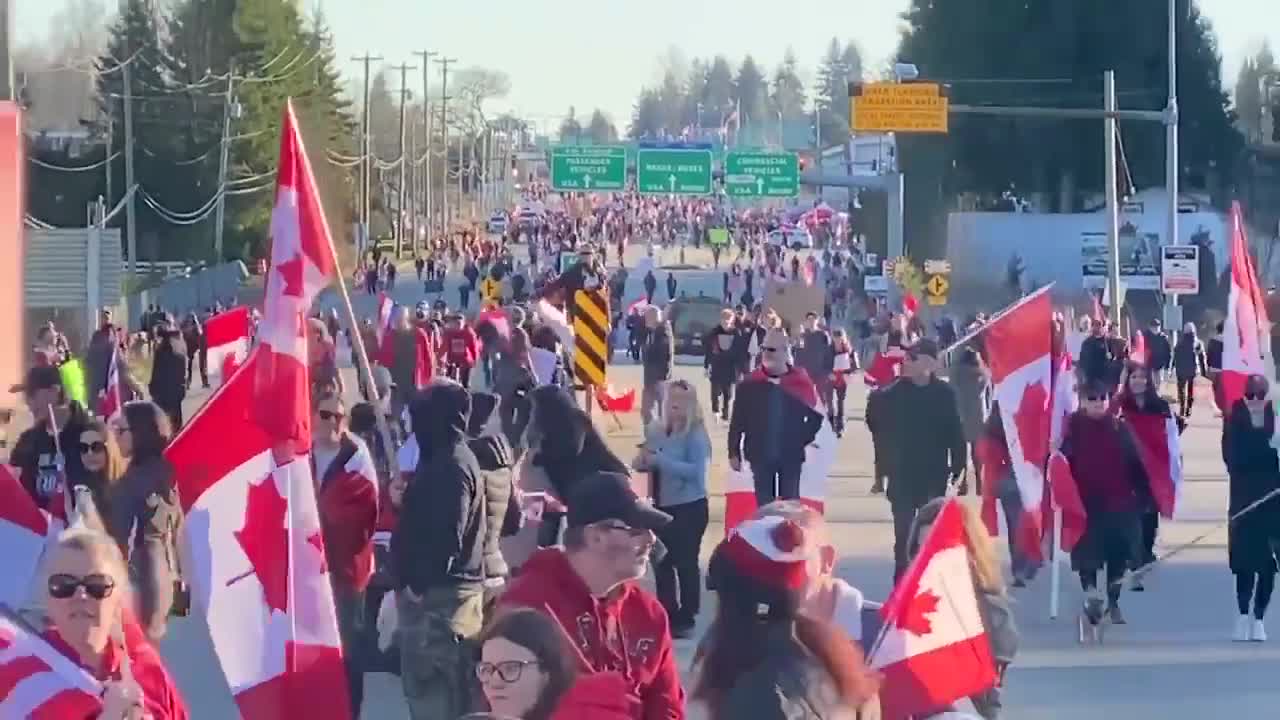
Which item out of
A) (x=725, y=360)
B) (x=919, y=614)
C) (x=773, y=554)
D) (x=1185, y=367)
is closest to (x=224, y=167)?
(x=725, y=360)

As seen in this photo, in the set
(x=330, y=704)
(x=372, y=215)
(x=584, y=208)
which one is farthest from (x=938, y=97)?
(x=584, y=208)

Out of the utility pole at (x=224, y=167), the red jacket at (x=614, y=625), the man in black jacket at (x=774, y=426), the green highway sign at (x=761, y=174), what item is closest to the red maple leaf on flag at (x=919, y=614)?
the red jacket at (x=614, y=625)

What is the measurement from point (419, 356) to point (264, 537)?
18.2 metres

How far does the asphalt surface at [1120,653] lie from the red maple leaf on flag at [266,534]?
3.75m

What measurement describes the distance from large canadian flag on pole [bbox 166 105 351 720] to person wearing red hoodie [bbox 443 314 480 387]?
18.8 m

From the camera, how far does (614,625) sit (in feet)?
19.3

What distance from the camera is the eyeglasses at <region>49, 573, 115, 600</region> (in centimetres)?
512

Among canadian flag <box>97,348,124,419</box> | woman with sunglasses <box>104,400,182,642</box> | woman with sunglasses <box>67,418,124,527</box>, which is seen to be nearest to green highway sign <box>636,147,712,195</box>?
canadian flag <box>97,348,124,419</box>

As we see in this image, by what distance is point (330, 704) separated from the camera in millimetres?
7258

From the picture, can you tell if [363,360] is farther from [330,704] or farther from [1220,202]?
[1220,202]

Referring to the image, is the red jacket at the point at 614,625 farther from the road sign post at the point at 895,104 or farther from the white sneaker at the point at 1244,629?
the road sign post at the point at 895,104

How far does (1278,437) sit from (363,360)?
646 cm

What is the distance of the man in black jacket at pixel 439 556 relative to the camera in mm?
8195

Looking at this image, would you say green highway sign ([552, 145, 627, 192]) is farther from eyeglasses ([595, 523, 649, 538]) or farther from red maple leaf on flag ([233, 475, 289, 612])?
eyeglasses ([595, 523, 649, 538])
